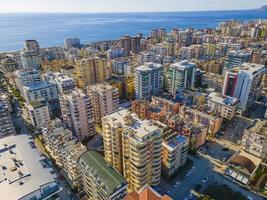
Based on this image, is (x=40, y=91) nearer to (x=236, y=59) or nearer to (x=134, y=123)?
(x=134, y=123)

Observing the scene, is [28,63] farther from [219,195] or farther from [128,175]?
[219,195]

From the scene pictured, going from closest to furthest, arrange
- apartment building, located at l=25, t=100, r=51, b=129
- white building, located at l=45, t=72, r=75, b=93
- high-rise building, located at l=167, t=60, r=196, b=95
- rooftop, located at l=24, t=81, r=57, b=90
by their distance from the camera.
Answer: apartment building, located at l=25, t=100, r=51, b=129
rooftop, located at l=24, t=81, r=57, b=90
white building, located at l=45, t=72, r=75, b=93
high-rise building, located at l=167, t=60, r=196, b=95

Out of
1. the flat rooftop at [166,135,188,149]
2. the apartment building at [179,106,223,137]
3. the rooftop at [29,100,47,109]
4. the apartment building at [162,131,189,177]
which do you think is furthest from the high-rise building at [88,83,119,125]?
the flat rooftop at [166,135,188,149]

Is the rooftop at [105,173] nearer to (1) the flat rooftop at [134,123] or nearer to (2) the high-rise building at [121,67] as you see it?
(1) the flat rooftop at [134,123]

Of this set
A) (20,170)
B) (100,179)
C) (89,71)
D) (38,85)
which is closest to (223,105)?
(100,179)

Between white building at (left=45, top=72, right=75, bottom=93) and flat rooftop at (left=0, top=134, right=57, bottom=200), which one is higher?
flat rooftop at (left=0, top=134, right=57, bottom=200)

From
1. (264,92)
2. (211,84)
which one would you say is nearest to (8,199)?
(211,84)

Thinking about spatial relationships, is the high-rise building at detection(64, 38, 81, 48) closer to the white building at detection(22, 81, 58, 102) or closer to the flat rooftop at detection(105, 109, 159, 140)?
the white building at detection(22, 81, 58, 102)
